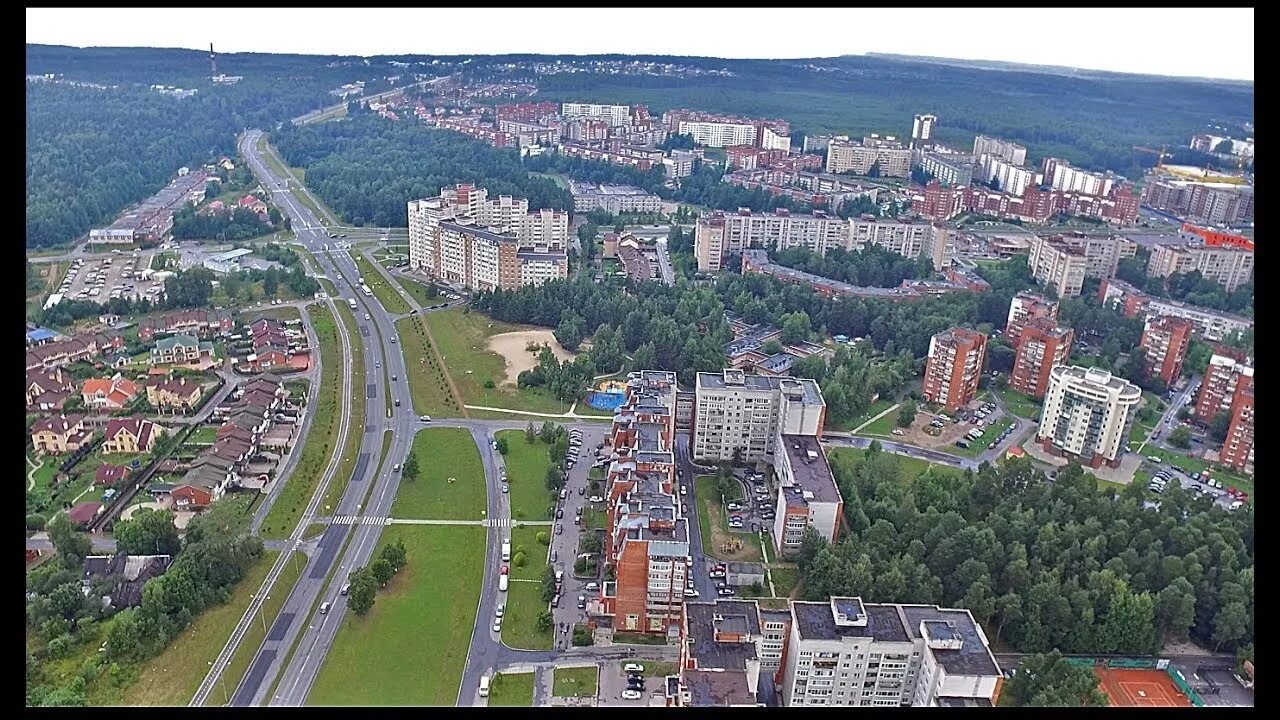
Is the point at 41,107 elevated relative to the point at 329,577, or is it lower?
elevated

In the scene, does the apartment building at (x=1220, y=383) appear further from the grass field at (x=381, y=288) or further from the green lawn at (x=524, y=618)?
the grass field at (x=381, y=288)

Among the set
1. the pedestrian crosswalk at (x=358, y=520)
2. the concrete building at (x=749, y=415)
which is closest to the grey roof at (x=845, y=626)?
the concrete building at (x=749, y=415)

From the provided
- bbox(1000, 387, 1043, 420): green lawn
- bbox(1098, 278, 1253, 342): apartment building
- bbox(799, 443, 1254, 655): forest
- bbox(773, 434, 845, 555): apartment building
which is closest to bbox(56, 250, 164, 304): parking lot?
bbox(773, 434, 845, 555): apartment building

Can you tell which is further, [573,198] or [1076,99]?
[1076,99]

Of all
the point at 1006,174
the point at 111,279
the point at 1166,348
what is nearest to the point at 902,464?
the point at 1166,348

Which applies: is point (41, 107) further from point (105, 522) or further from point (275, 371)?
point (105, 522)
